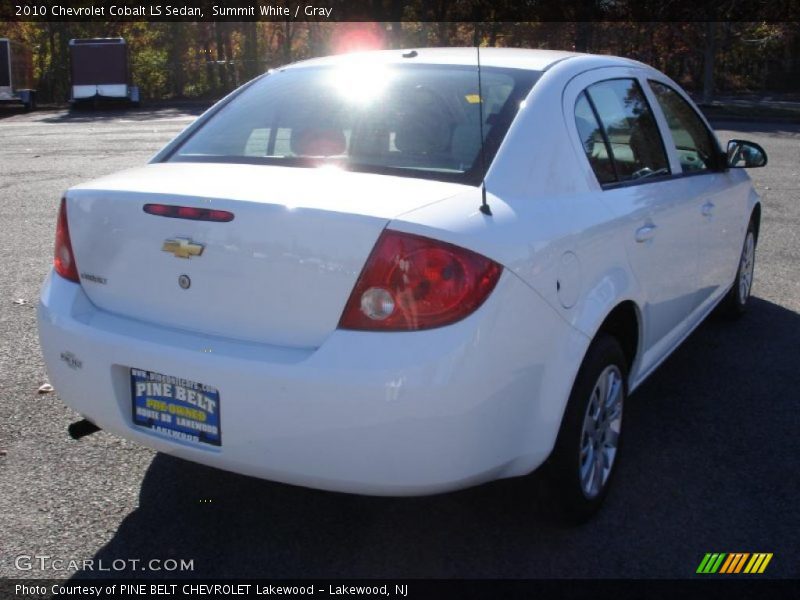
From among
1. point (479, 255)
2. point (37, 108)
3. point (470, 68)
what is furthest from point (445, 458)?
point (37, 108)

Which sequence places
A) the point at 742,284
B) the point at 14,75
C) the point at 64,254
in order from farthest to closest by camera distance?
the point at 14,75 → the point at 742,284 → the point at 64,254

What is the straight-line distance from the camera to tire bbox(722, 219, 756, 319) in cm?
593

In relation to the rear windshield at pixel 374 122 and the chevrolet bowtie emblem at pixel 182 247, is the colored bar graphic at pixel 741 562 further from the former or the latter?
the chevrolet bowtie emblem at pixel 182 247

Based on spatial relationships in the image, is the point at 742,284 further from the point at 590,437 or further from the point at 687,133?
the point at 590,437

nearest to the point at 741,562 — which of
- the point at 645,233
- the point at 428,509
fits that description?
the point at 428,509

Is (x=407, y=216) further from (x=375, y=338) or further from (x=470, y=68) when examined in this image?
(x=470, y=68)

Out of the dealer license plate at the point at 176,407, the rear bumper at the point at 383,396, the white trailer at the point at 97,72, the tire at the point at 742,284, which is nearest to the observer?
the rear bumper at the point at 383,396

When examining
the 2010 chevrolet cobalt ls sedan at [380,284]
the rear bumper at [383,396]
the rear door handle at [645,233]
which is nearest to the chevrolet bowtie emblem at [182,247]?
the 2010 chevrolet cobalt ls sedan at [380,284]

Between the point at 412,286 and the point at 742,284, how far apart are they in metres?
3.97

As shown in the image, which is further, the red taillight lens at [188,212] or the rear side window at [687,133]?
the rear side window at [687,133]

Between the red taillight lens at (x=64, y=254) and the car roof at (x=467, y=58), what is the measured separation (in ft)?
4.50

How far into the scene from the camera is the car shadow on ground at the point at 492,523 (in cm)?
317

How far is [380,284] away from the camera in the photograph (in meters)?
2.76

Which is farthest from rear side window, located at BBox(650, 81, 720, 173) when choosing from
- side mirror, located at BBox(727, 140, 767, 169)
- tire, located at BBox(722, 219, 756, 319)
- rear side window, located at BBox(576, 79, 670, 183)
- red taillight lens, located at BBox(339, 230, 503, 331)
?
red taillight lens, located at BBox(339, 230, 503, 331)
